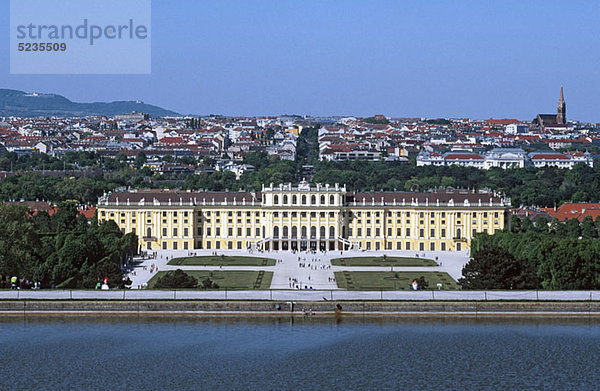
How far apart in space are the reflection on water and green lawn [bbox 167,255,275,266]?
2624cm

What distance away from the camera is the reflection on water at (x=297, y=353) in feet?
145

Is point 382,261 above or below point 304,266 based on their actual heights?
above

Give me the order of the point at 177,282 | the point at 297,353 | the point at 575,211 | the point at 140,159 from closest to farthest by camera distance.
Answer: the point at 297,353 < the point at 177,282 < the point at 575,211 < the point at 140,159

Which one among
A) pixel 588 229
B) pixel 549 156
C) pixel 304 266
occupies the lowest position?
pixel 304 266

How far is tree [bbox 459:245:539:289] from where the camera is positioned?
62.9 metres

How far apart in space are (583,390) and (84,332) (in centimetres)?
2118

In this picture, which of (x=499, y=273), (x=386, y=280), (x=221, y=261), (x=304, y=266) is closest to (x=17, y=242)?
(x=221, y=261)

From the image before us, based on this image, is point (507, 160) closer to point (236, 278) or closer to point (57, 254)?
point (236, 278)

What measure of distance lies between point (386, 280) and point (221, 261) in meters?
15.8

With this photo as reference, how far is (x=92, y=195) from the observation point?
121 meters

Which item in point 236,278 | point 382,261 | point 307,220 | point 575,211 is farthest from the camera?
point 575,211

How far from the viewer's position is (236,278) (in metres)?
73.2

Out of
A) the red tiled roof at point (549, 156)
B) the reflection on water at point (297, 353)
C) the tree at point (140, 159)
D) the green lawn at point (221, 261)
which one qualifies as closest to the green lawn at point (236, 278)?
the green lawn at point (221, 261)

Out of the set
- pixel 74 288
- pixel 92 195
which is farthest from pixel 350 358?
pixel 92 195
